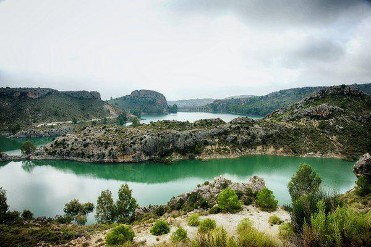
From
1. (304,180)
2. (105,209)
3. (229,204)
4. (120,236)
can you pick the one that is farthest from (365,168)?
(105,209)

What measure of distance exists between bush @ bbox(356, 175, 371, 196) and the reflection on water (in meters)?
14.8

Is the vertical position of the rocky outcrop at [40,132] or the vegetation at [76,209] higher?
the rocky outcrop at [40,132]

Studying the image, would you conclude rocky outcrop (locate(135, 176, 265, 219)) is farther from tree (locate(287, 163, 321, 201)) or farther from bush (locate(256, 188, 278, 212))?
tree (locate(287, 163, 321, 201))

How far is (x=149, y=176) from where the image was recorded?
58781 mm

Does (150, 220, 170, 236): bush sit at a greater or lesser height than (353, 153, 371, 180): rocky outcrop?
lesser

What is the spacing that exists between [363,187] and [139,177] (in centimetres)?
4217

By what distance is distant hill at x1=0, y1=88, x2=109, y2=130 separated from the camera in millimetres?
134125

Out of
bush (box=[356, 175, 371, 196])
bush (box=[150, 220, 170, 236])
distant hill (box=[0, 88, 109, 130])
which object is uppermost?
distant hill (box=[0, 88, 109, 130])

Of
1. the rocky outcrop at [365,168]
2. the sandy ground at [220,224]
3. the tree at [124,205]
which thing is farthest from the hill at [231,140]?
the sandy ground at [220,224]

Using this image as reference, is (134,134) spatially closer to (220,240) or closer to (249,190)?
(249,190)

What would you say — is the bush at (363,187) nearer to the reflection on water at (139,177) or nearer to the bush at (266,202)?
the bush at (266,202)

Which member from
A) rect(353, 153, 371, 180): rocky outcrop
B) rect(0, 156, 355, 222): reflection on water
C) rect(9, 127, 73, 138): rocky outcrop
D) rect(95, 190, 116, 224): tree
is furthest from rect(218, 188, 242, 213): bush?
rect(9, 127, 73, 138): rocky outcrop

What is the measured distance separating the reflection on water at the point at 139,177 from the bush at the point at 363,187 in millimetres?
14794

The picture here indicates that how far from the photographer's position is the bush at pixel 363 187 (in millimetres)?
25062
